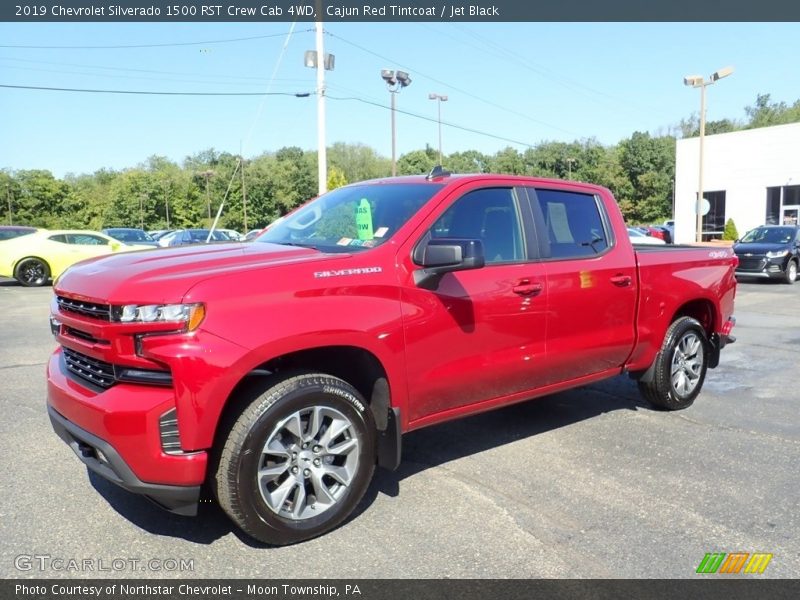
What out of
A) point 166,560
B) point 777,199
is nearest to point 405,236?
point 166,560

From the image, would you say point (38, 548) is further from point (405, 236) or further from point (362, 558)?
point (405, 236)

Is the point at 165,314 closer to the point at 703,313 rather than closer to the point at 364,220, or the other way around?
the point at 364,220

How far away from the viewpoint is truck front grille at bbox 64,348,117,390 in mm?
3139

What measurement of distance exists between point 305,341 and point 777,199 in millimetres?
36393

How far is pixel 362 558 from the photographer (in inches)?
125

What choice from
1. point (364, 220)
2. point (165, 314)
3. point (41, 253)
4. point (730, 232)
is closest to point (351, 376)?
point (364, 220)

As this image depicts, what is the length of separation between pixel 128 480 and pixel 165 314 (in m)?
0.78

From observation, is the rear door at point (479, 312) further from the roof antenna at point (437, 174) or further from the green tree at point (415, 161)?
the green tree at point (415, 161)

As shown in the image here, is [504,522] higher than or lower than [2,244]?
lower

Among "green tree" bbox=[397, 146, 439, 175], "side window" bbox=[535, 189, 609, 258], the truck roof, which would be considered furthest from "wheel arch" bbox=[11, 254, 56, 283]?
"green tree" bbox=[397, 146, 439, 175]

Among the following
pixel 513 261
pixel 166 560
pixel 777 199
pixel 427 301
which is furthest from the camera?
pixel 777 199

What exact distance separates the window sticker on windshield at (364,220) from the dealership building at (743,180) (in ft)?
106

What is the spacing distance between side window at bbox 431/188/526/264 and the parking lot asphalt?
4.78 ft

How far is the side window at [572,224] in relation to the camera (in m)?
4.60
